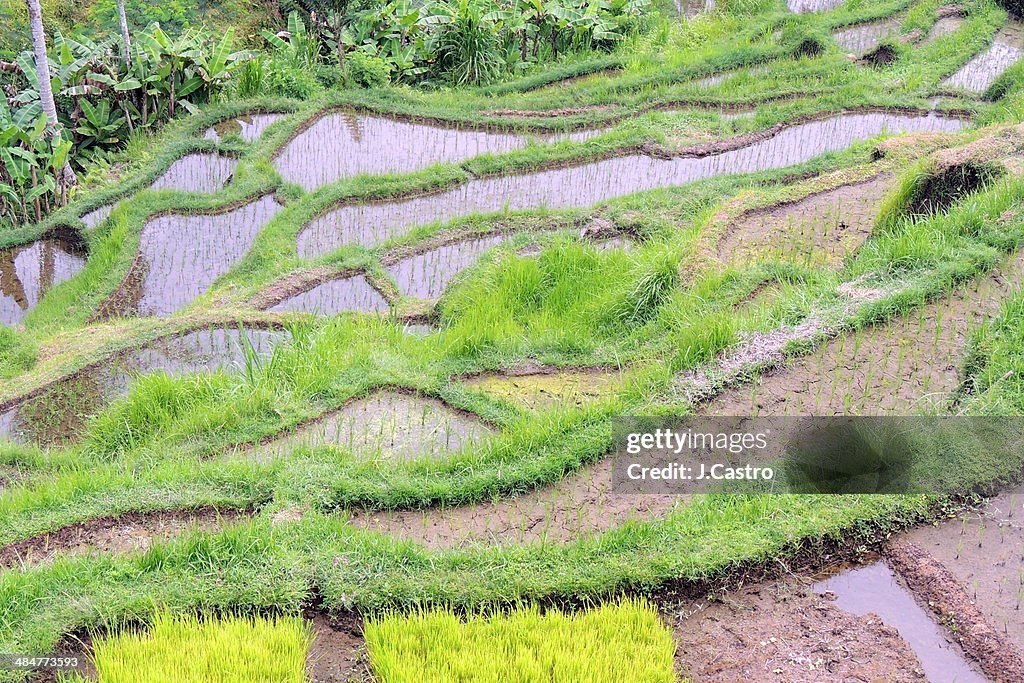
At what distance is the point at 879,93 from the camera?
10078mm

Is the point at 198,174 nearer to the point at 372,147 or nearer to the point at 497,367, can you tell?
the point at 372,147

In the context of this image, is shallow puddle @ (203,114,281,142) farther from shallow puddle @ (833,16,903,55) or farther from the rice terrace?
shallow puddle @ (833,16,903,55)

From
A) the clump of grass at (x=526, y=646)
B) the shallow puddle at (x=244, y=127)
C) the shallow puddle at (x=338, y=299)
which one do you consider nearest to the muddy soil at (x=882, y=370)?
the clump of grass at (x=526, y=646)

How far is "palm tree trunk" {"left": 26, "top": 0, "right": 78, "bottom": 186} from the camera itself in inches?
307

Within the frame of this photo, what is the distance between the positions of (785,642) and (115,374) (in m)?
4.37

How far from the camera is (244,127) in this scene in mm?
9695

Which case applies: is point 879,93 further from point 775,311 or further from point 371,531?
point 371,531

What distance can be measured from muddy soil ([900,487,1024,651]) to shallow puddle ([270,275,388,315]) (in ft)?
13.0

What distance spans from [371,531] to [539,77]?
792 centimetres

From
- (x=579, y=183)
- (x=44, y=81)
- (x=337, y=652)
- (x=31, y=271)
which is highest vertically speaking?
(x=44, y=81)

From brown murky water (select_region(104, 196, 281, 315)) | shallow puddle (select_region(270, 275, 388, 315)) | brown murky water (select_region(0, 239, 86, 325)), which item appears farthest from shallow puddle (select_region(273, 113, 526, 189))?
brown murky water (select_region(0, 239, 86, 325))

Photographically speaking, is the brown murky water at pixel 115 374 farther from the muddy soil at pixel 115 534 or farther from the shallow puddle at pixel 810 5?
the shallow puddle at pixel 810 5

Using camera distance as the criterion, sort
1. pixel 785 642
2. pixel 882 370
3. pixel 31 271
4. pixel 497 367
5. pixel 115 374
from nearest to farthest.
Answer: pixel 785 642
pixel 882 370
pixel 497 367
pixel 115 374
pixel 31 271

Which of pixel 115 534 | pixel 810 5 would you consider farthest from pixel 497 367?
pixel 810 5
